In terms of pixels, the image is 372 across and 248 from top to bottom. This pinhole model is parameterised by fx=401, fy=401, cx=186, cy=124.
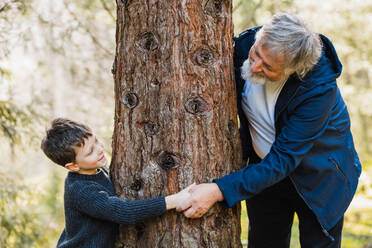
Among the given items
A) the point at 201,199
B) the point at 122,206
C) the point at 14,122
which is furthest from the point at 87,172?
the point at 14,122

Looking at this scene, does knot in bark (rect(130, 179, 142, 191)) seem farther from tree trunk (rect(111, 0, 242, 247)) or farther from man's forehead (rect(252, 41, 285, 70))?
man's forehead (rect(252, 41, 285, 70))

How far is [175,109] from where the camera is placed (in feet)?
7.64

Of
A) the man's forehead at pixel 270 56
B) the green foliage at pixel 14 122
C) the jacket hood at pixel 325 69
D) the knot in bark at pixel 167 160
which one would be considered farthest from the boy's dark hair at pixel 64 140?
the green foliage at pixel 14 122

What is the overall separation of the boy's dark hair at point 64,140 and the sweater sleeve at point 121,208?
0.92 feet

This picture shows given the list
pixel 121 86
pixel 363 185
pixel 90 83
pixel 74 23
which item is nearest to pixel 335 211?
pixel 121 86

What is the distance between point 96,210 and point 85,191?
0.44 ft

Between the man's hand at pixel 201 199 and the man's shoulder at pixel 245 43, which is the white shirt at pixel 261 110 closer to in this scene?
the man's shoulder at pixel 245 43

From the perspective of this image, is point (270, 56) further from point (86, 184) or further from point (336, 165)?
point (86, 184)

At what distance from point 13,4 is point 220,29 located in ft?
8.82

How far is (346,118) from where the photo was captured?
2498 millimetres

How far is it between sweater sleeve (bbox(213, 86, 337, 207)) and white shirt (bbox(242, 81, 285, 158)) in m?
0.19

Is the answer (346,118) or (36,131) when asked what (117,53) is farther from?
(36,131)

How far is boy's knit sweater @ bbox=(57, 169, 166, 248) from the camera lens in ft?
7.36

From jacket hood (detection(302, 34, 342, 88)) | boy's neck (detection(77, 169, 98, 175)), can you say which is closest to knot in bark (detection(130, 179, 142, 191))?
boy's neck (detection(77, 169, 98, 175))
